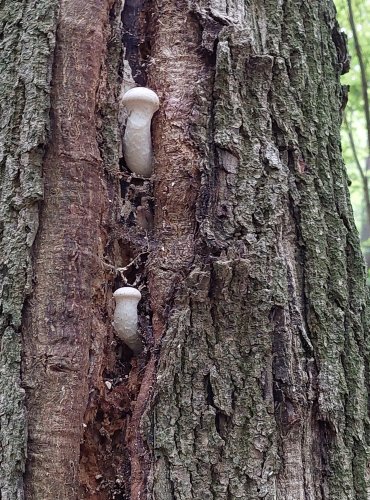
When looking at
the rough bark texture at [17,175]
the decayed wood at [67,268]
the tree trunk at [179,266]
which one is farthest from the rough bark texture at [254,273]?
the rough bark texture at [17,175]

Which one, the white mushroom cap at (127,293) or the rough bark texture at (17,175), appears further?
the white mushroom cap at (127,293)

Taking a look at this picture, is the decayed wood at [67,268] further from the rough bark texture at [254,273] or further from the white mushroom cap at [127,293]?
the rough bark texture at [254,273]

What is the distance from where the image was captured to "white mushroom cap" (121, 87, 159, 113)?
5.07ft

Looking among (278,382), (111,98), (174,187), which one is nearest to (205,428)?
(278,382)

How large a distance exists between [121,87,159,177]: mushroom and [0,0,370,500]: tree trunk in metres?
0.03

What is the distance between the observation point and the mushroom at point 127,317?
1.44m

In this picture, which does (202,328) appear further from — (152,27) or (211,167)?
(152,27)

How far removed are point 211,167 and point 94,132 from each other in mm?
349

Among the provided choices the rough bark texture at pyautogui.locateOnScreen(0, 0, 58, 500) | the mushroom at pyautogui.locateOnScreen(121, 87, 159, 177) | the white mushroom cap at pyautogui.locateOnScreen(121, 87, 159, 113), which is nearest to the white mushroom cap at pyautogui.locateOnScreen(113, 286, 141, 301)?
the rough bark texture at pyautogui.locateOnScreen(0, 0, 58, 500)

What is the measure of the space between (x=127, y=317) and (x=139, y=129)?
0.55 m

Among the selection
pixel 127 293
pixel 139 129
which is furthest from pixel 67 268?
pixel 139 129

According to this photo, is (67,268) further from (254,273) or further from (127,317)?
(254,273)

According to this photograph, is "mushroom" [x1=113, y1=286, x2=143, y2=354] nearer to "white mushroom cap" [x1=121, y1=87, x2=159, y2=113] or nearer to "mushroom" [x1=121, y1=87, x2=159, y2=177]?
"mushroom" [x1=121, y1=87, x2=159, y2=177]

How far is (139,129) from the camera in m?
1.58
